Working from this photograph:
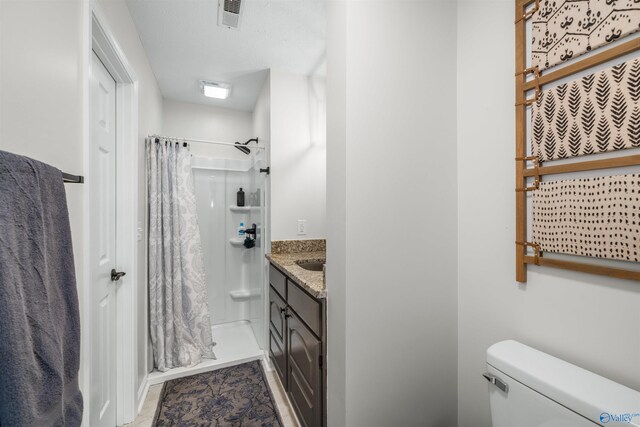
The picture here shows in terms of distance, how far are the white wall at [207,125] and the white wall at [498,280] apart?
8.28ft

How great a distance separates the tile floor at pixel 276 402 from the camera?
1.62 m

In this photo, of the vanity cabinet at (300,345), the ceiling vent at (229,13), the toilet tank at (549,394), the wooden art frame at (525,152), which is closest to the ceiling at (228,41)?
the ceiling vent at (229,13)

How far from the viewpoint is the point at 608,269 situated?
738 millimetres

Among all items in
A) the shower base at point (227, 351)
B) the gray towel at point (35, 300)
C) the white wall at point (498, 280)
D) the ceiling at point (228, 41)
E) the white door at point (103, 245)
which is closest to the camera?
the gray towel at point (35, 300)

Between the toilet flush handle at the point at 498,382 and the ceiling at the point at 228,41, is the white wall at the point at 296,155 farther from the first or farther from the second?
the toilet flush handle at the point at 498,382

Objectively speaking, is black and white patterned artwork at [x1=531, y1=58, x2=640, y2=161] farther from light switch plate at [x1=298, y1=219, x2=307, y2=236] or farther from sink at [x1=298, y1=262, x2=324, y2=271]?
light switch plate at [x1=298, y1=219, x2=307, y2=236]

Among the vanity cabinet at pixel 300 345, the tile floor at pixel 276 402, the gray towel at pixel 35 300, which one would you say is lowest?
the tile floor at pixel 276 402

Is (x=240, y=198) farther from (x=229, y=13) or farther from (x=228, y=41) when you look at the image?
(x=229, y=13)

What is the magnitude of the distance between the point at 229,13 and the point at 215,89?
1.05m

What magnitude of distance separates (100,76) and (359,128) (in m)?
1.39

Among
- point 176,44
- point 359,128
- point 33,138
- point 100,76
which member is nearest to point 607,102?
point 359,128

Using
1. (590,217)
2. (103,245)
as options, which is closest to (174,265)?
(103,245)

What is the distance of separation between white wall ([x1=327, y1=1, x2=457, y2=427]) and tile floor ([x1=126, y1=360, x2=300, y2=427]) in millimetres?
681

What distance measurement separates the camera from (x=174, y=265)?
2150 mm
